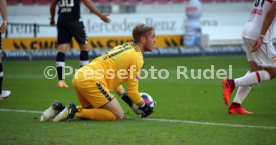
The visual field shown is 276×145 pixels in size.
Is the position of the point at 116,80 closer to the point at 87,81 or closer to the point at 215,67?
the point at 87,81

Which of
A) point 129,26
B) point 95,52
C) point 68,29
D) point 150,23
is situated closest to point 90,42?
point 95,52

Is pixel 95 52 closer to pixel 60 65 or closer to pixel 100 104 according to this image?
pixel 60 65

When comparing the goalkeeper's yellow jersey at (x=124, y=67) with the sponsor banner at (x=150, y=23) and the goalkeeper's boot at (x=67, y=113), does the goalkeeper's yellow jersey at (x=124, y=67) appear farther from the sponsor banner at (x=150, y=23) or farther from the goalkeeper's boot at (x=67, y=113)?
the sponsor banner at (x=150, y=23)

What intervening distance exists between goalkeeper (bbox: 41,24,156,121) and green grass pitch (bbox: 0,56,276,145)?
14cm

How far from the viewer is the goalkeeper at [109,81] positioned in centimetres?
855

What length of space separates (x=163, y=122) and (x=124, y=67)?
832mm

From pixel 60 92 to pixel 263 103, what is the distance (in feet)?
13.1

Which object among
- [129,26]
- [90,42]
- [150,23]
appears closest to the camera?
[90,42]

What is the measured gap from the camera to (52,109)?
8625mm

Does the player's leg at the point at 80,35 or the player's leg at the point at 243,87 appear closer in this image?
the player's leg at the point at 243,87

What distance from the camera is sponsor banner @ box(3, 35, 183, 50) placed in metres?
23.0

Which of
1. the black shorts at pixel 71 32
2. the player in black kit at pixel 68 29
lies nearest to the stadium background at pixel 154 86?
the player in black kit at pixel 68 29

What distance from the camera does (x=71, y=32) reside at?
14180 millimetres

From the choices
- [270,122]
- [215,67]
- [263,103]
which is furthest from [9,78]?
[270,122]
